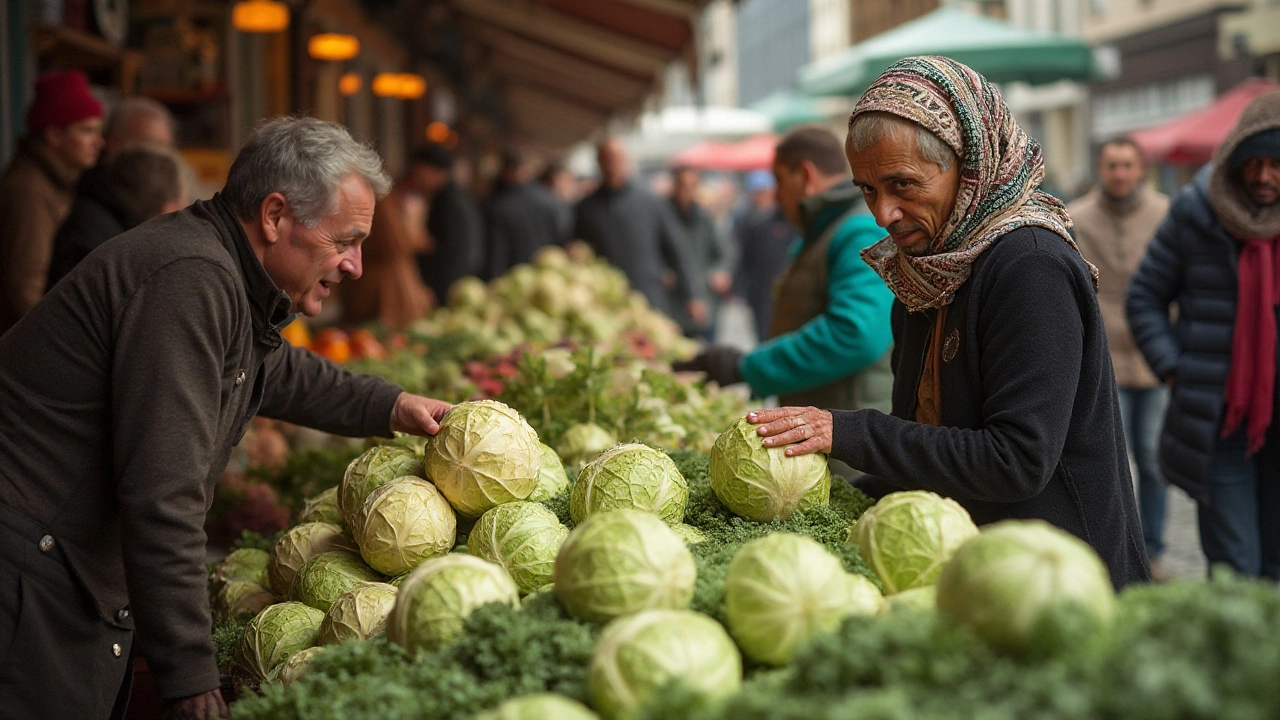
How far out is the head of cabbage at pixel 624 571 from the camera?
6.59 feet

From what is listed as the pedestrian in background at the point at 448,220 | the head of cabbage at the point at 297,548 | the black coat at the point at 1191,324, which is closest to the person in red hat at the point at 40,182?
the head of cabbage at the point at 297,548

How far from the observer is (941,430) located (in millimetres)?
2615

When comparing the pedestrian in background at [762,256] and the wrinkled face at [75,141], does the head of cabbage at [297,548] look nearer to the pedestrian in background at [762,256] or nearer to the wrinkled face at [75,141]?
the wrinkled face at [75,141]

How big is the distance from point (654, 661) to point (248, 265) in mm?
1423

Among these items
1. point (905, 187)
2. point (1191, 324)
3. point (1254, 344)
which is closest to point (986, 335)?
point (905, 187)

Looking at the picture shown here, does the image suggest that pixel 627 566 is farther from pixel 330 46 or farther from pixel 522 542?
pixel 330 46

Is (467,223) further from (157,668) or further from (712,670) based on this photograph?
(712,670)

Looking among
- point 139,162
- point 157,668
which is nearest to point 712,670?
point 157,668

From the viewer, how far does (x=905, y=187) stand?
267 centimetres

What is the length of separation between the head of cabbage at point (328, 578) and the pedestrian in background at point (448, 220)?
24.7 feet

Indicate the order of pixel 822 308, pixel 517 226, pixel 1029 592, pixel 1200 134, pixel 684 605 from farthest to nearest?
pixel 1200 134
pixel 517 226
pixel 822 308
pixel 684 605
pixel 1029 592

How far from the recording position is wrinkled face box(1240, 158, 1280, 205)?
4.71 metres

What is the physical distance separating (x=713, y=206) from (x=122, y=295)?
3227cm

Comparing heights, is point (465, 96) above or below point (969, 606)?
below
